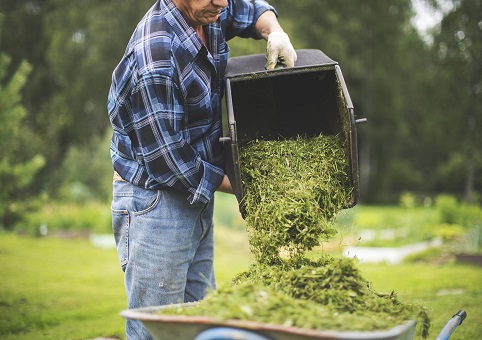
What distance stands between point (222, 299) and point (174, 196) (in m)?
0.88

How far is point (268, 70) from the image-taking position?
3047 millimetres

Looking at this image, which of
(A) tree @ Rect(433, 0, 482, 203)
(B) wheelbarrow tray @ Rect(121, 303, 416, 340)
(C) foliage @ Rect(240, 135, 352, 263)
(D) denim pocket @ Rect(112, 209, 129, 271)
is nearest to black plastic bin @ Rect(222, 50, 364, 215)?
(C) foliage @ Rect(240, 135, 352, 263)

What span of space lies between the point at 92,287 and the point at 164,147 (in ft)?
13.5

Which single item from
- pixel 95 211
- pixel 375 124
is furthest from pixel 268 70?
pixel 375 124

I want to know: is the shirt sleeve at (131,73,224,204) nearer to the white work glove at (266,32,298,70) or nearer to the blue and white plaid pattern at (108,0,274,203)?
the blue and white plaid pattern at (108,0,274,203)

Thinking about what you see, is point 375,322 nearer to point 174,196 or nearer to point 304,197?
point 304,197

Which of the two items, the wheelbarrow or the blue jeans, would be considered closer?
the wheelbarrow

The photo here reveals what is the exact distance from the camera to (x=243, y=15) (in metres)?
3.50

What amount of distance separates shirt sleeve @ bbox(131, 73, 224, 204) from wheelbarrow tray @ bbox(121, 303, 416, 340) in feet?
2.51

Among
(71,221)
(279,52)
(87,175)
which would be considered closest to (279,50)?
(279,52)

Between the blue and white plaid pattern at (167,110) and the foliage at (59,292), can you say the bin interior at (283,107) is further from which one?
the foliage at (59,292)

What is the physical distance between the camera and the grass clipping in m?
2.13

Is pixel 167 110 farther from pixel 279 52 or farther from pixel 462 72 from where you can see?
pixel 462 72

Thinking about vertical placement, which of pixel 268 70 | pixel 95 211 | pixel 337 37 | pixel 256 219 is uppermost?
pixel 337 37
